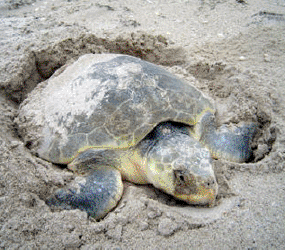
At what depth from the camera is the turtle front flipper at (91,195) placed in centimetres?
128

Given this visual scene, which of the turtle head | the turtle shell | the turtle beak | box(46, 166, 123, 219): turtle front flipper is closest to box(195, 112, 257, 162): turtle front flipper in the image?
the turtle shell

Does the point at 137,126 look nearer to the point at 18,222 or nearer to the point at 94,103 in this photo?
the point at 94,103

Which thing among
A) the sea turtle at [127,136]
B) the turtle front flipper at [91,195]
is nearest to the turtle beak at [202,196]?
the sea turtle at [127,136]

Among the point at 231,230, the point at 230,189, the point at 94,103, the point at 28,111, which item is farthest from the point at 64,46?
the point at 231,230

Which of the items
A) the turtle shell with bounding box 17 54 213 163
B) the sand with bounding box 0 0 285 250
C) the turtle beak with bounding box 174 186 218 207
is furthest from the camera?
the turtle shell with bounding box 17 54 213 163

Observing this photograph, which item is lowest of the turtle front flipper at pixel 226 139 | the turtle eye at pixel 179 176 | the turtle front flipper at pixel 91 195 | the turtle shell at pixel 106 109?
the turtle front flipper at pixel 91 195

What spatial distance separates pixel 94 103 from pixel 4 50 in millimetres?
1542

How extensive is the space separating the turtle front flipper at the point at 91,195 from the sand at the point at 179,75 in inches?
2.6

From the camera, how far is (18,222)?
3.45 feet

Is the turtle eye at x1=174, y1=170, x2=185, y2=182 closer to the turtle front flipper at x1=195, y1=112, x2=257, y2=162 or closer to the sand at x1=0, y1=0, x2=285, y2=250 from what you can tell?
the sand at x1=0, y1=0, x2=285, y2=250

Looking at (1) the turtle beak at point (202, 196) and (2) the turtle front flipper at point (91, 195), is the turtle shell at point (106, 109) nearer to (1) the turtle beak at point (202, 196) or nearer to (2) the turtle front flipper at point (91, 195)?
(2) the turtle front flipper at point (91, 195)

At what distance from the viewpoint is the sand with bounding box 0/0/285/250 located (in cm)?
108

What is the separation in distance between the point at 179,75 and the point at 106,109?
3.54ft

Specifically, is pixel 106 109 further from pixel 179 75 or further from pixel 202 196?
pixel 179 75
